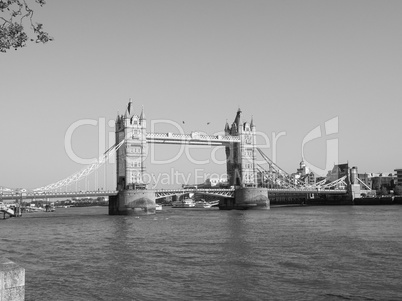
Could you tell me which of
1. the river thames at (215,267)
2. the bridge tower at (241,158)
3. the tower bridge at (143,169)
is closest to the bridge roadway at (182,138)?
the tower bridge at (143,169)

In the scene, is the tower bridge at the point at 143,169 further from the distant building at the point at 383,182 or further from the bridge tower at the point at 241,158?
the distant building at the point at 383,182

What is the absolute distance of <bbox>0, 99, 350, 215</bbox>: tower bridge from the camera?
6134 centimetres

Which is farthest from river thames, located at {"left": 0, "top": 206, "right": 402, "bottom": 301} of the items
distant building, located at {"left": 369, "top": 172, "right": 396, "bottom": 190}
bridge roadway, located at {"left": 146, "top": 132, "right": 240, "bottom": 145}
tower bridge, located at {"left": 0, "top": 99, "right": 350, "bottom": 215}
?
distant building, located at {"left": 369, "top": 172, "right": 396, "bottom": 190}

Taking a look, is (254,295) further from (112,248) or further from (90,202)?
(90,202)

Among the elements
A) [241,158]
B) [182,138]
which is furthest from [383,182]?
[182,138]

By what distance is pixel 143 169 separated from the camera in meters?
68.4

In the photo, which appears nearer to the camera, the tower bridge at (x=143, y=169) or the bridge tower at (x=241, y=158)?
the tower bridge at (x=143, y=169)

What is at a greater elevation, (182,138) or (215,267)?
(182,138)

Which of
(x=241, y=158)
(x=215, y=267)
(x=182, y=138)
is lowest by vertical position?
(x=215, y=267)

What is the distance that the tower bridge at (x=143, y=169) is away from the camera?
201ft

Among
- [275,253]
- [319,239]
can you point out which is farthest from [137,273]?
[319,239]

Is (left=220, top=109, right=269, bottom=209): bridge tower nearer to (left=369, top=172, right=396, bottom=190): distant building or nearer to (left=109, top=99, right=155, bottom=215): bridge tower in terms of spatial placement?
(left=109, top=99, right=155, bottom=215): bridge tower

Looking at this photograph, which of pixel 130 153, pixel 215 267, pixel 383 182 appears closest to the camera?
pixel 215 267

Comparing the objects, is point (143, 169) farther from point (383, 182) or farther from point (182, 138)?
point (383, 182)
